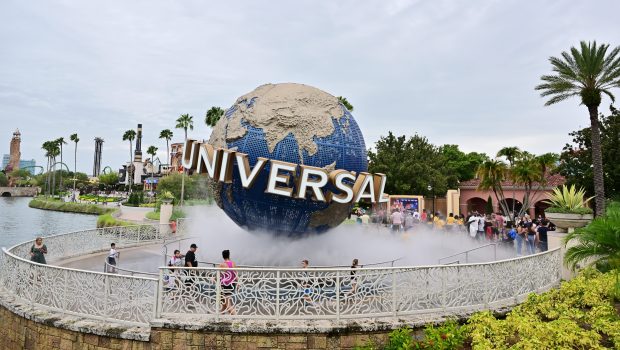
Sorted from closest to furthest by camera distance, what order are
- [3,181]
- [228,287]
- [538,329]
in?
[538,329]
[228,287]
[3,181]

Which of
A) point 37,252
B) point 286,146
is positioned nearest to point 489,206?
point 286,146

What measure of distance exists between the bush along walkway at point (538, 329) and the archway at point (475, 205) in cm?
3839

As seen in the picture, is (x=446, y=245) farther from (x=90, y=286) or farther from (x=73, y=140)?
(x=73, y=140)

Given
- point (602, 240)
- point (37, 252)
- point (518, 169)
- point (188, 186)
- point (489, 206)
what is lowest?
point (37, 252)

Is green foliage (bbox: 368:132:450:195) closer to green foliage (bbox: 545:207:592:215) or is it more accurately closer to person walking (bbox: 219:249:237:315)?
green foliage (bbox: 545:207:592:215)

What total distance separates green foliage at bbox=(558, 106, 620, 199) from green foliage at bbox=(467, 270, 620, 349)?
21536 mm

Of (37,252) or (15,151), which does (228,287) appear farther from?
(15,151)

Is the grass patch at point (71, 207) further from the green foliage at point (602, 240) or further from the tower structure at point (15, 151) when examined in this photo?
the tower structure at point (15, 151)

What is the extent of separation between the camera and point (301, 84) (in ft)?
35.6

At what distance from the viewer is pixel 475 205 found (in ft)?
147

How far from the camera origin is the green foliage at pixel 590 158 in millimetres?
26266

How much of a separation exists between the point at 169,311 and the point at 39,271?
3.02 metres

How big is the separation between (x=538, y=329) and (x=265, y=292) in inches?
164

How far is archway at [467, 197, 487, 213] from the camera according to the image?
4423cm
